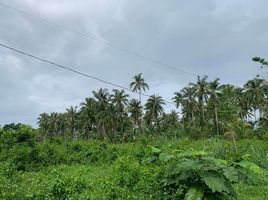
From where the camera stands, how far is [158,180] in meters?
7.43

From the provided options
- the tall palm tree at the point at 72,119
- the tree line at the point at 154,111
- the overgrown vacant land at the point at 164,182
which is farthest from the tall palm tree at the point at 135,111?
the overgrown vacant land at the point at 164,182

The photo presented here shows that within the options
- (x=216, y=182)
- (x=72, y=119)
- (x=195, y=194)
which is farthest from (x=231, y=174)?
(x=72, y=119)

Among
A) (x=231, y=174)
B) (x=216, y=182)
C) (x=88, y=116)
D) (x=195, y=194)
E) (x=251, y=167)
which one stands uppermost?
(x=88, y=116)

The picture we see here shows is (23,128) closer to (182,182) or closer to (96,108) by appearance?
(182,182)

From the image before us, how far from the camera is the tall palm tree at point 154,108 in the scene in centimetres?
6912

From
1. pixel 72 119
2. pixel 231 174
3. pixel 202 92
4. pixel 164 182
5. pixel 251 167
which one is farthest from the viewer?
pixel 72 119

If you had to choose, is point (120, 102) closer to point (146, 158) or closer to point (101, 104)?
point (101, 104)

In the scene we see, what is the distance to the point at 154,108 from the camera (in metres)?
69.7

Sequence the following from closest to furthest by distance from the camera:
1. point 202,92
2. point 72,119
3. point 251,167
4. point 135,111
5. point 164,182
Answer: point 251,167 → point 164,182 → point 202,92 → point 135,111 → point 72,119

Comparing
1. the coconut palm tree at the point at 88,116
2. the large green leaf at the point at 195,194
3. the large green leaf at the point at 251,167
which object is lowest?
the large green leaf at the point at 195,194

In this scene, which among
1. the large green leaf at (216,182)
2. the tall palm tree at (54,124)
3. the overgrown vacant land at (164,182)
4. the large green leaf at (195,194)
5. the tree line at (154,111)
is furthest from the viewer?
the tall palm tree at (54,124)

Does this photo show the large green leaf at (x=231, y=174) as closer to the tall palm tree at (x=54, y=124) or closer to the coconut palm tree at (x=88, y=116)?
the coconut palm tree at (x=88, y=116)

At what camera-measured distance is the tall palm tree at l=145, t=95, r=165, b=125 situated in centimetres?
6912

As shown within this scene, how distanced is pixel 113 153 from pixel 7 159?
6.10 metres
